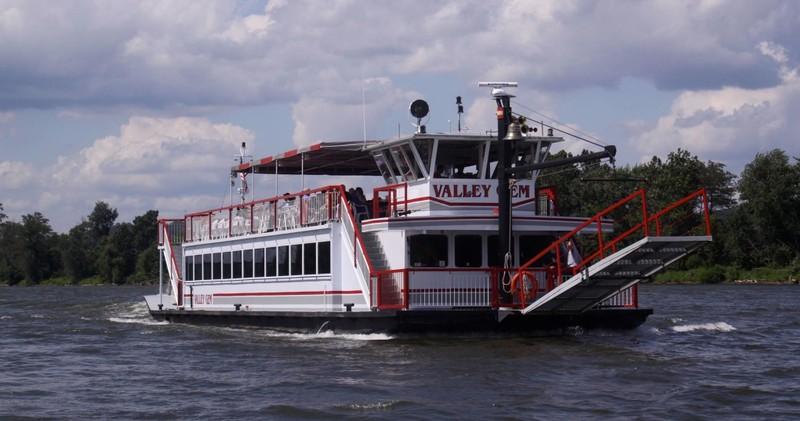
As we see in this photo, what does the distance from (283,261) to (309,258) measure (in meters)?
1.29

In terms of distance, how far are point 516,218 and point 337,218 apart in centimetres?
380

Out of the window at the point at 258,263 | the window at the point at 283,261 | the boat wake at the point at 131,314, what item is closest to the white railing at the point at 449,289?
the window at the point at 283,261

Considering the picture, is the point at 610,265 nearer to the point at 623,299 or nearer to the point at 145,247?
the point at 623,299

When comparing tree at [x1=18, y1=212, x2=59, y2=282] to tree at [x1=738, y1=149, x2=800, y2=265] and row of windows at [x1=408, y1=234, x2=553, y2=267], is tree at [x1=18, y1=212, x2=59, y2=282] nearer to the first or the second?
tree at [x1=738, y1=149, x2=800, y2=265]

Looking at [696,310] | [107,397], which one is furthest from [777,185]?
[107,397]

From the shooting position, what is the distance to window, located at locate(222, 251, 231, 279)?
28.0 meters

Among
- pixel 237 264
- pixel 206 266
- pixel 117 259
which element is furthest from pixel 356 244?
pixel 117 259

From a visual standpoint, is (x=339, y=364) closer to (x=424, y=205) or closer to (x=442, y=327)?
(x=442, y=327)

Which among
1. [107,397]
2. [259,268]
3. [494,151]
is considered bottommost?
[107,397]

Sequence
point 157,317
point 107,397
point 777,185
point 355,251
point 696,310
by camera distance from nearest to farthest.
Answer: point 107,397
point 355,251
point 157,317
point 696,310
point 777,185

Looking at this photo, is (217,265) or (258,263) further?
(217,265)

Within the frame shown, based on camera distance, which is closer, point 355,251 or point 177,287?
point 355,251

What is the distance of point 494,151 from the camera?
23.1 meters

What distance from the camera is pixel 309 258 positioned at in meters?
24.2
